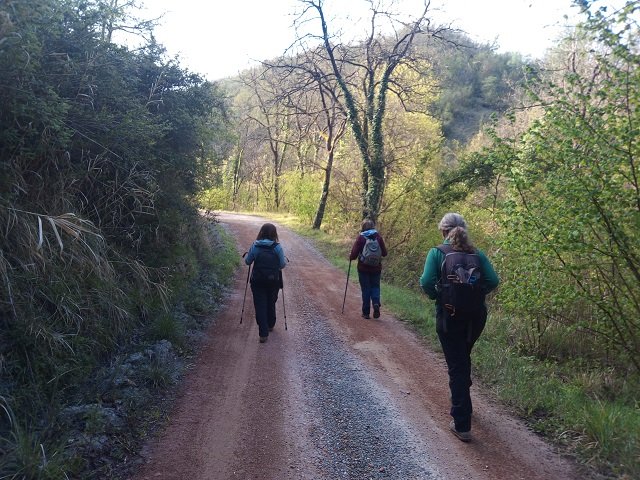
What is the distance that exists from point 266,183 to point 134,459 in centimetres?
4249

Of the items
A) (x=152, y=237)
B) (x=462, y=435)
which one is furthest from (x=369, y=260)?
(x=462, y=435)

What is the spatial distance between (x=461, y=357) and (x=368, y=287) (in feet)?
15.0

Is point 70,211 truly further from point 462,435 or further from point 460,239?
point 462,435

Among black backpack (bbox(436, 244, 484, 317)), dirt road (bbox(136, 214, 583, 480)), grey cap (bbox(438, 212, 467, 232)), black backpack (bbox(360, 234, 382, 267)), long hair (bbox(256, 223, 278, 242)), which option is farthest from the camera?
black backpack (bbox(360, 234, 382, 267))

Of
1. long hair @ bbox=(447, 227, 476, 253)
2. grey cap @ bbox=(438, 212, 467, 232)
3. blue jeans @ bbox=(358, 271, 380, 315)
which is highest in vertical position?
grey cap @ bbox=(438, 212, 467, 232)

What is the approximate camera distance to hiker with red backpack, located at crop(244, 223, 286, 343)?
7.58 meters

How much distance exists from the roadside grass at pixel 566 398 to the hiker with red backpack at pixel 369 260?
71cm

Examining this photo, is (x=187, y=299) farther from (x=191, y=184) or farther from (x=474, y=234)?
(x=474, y=234)

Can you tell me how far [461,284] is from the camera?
14.7ft

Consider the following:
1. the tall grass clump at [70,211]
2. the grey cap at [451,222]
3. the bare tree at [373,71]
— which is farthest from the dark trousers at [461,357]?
the bare tree at [373,71]

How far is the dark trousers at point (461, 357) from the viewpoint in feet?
15.2

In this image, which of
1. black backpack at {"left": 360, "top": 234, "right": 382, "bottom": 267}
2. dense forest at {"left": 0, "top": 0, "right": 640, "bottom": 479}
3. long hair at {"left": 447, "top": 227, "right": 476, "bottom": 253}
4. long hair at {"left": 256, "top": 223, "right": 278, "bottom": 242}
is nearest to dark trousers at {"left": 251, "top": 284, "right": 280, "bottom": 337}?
long hair at {"left": 256, "top": 223, "right": 278, "bottom": 242}

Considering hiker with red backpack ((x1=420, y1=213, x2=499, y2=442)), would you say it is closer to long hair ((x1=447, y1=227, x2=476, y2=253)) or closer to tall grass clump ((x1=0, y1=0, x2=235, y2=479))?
long hair ((x1=447, y1=227, x2=476, y2=253))

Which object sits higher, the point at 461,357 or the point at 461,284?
the point at 461,284
